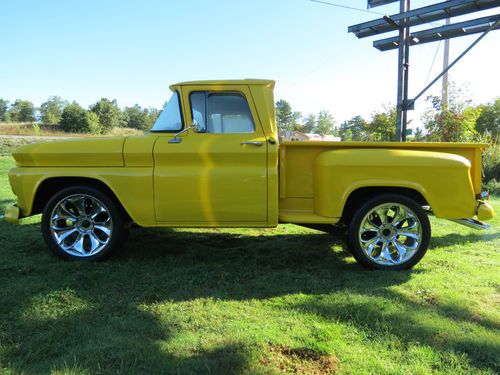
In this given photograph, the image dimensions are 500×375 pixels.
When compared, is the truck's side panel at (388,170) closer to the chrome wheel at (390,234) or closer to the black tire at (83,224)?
the chrome wheel at (390,234)

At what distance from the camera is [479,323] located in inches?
118

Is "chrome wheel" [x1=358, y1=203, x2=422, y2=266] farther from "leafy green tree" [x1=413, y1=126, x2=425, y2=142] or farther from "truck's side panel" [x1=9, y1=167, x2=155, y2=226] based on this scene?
"leafy green tree" [x1=413, y1=126, x2=425, y2=142]

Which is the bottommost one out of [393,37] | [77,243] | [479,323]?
[479,323]

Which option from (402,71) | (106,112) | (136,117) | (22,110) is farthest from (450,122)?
(22,110)

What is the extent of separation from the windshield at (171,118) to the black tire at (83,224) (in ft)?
3.24

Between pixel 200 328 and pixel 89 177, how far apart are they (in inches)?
88.6

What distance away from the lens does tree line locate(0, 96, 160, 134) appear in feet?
156

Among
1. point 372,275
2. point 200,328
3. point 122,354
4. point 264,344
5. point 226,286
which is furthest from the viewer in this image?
point 372,275

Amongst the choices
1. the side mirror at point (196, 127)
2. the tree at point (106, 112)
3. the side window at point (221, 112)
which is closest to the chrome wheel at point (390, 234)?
the side window at point (221, 112)

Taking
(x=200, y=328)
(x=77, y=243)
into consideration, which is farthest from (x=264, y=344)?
(x=77, y=243)

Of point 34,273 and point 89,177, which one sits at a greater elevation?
point 89,177

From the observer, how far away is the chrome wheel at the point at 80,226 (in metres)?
4.28

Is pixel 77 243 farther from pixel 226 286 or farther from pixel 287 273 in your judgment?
pixel 287 273

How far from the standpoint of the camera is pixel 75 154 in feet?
13.8
